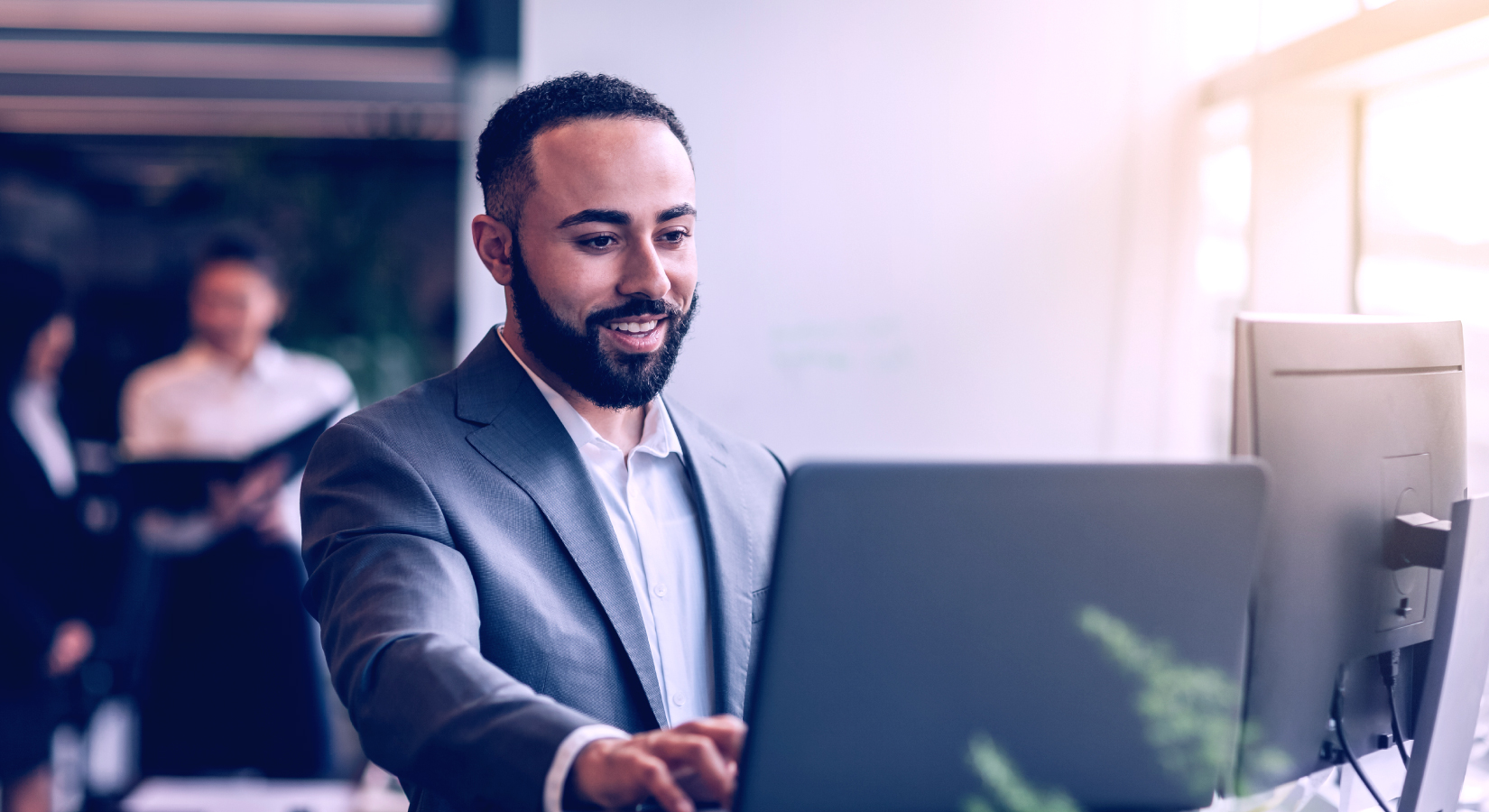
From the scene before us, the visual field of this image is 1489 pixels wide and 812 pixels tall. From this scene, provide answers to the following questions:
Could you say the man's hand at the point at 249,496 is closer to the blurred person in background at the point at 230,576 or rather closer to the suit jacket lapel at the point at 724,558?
the blurred person in background at the point at 230,576

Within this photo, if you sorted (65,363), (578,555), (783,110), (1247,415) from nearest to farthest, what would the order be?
(1247,415) → (578,555) → (783,110) → (65,363)

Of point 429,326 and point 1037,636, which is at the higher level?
point 429,326

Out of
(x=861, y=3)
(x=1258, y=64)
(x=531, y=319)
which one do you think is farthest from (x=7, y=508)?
(x=1258, y=64)

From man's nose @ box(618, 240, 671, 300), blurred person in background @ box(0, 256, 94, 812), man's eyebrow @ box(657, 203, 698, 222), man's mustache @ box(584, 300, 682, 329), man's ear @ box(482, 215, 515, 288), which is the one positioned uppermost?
man's eyebrow @ box(657, 203, 698, 222)

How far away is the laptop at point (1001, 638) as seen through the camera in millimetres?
588

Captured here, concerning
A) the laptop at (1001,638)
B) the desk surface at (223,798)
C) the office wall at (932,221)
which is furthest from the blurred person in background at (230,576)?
the laptop at (1001,638)

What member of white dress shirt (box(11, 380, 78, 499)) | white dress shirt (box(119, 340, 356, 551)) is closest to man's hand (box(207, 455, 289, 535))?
white dress shirt (box(119, 340, 356, 551))

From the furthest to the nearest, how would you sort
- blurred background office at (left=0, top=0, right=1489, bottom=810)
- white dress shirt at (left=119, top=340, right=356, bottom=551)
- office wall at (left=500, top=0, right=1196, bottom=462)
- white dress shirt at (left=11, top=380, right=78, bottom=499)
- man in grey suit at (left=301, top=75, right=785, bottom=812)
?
1. white dress shirt at (left=119, top=340, right=356, bottom=551)
2. white dress shirt at (left=11, top=380, right=78, bottom=499)
3. office wall at (left=500, top=0, right=1196, bottom=462)
4. blurred background office at (left=0, top=0, right=1489, bottom=810)
5. man in grey suit at (left=301, top=75, right=785, bottom=812)

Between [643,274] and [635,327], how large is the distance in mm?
66

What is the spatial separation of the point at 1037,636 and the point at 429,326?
18.7 feet

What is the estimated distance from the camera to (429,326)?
5.91 metres

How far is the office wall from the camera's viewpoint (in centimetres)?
227

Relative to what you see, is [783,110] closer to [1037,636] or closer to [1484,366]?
[1484,366]

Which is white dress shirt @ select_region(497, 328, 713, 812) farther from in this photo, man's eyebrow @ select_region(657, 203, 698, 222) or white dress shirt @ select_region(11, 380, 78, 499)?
white dress shirt @ select_region(11, 380, 78, 499)
